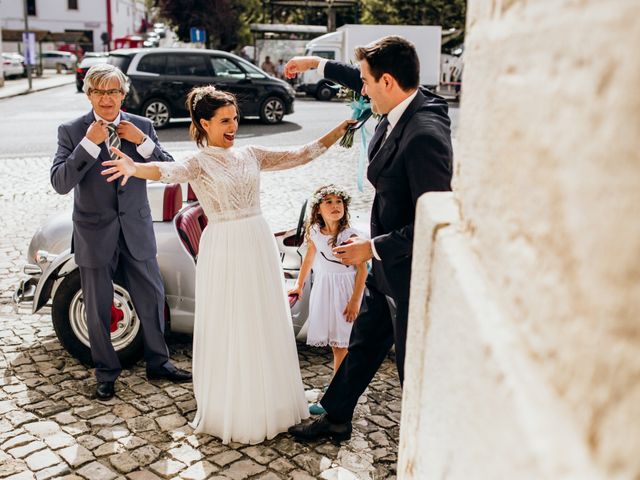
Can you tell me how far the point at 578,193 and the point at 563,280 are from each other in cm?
11

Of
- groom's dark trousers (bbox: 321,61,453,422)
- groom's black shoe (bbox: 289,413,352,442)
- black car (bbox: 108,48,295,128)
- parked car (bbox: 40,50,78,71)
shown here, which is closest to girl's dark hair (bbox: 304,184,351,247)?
groom's dark trousers (bbox: 321,61,453,422)

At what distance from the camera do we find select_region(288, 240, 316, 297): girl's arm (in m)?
4.46

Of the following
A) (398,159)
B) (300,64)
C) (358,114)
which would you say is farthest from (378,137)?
(300,64)

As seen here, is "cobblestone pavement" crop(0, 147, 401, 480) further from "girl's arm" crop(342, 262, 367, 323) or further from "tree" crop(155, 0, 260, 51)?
"tree" crop(155, 0, 260, 51)

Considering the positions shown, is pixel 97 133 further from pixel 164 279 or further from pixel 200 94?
pixel 164 279

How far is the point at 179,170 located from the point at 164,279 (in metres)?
1.47

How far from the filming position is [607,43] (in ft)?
2.40

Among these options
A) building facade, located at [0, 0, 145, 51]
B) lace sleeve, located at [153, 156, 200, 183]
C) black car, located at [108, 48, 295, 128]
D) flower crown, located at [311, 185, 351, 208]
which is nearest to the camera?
lace sleeve, located at [153, 156, 200, 183]

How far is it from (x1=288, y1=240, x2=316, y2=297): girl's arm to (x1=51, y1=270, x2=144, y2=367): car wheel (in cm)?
109

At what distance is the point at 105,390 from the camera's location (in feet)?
14.2

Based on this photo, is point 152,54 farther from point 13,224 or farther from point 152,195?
point 152,195

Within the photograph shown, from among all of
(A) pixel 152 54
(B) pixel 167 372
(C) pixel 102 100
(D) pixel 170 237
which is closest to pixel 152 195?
(D) pixel 170 237

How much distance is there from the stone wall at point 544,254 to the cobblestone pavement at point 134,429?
8.25ft

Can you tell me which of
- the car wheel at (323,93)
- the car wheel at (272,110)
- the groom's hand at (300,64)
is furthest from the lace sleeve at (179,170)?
the car wheel at (323,93)
